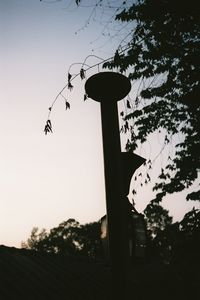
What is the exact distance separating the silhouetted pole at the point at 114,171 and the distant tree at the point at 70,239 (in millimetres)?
62252

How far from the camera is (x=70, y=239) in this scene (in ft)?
216

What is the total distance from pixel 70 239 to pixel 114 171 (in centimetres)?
6640

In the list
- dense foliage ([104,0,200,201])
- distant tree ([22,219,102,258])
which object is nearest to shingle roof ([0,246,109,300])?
dense foliage ([104,0,200,201])

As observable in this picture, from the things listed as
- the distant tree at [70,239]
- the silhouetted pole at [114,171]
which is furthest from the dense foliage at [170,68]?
the distant tree at [70,239]

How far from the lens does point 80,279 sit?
31.6 feet

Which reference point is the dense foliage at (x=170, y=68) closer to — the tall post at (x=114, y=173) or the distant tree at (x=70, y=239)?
the tall post at (x=114, y=173)

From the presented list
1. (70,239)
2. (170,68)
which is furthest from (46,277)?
(70,239)

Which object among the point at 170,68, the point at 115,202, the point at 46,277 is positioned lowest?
the point at 115,202

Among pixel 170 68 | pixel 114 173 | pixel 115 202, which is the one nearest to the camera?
pixel 115 202

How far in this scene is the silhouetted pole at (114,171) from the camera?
7.31ft

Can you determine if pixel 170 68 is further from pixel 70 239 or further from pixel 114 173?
pixel 70 239

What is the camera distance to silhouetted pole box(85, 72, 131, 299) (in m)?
2.23

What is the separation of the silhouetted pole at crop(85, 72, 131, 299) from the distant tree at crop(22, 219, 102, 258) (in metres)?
62.3

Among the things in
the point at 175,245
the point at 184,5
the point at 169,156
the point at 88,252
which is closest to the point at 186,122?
the point at 169,156
